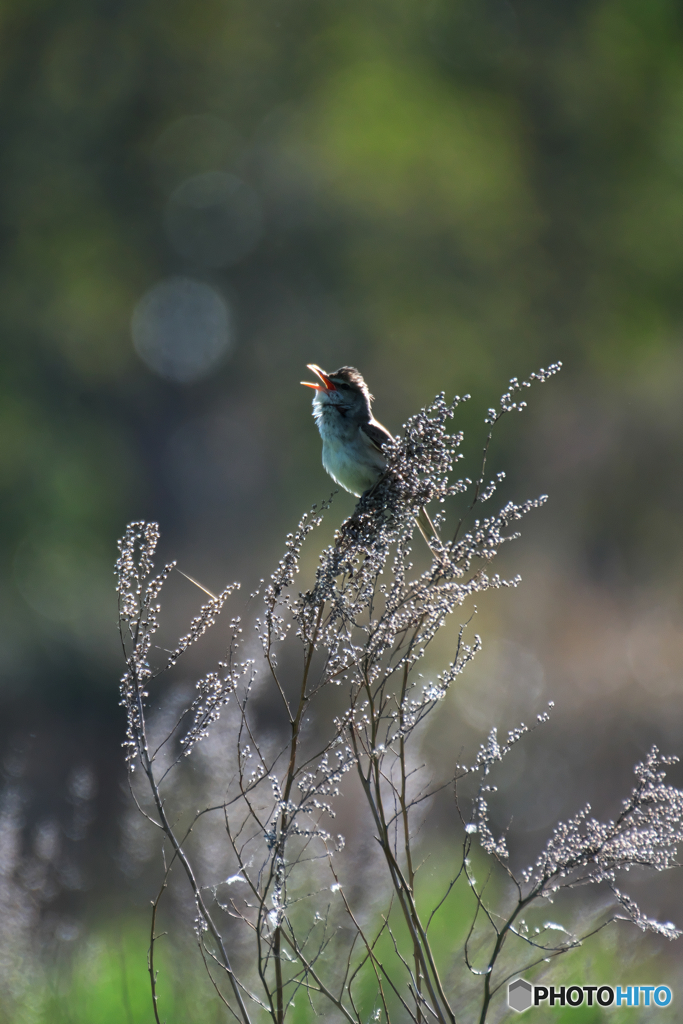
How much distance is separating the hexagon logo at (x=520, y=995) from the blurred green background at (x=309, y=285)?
5194mm

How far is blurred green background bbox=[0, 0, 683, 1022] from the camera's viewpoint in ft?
34.1

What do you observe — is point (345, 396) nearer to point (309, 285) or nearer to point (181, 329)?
point (309, 285)

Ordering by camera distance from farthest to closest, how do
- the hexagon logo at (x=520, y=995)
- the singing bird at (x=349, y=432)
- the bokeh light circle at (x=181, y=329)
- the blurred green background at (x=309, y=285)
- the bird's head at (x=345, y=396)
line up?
the bokeh light circle at (x=181, y=329) → the blurred green background at (x=309, y=285) → the bird's head at (x=345, y=396) → the singing bird at (x=349, y=432) → the hexagon logo at (x=520, y=995)

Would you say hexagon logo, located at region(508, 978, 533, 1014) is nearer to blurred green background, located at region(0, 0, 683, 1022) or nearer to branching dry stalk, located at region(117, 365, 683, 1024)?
branching dry stalk, located at region(117, 365, 683, 1024)

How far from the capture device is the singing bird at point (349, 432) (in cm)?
342

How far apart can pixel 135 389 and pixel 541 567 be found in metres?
6.96

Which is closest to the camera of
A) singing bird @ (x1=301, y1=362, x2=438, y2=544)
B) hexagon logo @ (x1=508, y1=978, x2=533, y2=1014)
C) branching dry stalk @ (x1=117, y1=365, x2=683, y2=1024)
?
branching dry stalk @ (x1=117, y1=365, x2=683, y2=1024)

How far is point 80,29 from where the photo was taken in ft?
52.0

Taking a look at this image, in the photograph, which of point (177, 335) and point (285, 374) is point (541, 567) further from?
point (177, 335)

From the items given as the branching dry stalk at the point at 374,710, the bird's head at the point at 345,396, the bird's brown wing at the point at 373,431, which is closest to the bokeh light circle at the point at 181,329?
the bird's head at the point at 345,396

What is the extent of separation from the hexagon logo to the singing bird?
5.53ft

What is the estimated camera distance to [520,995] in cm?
238

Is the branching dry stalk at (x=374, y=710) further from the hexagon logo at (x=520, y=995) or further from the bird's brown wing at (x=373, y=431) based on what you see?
the bird's brown wing at (x=373, y=431)
